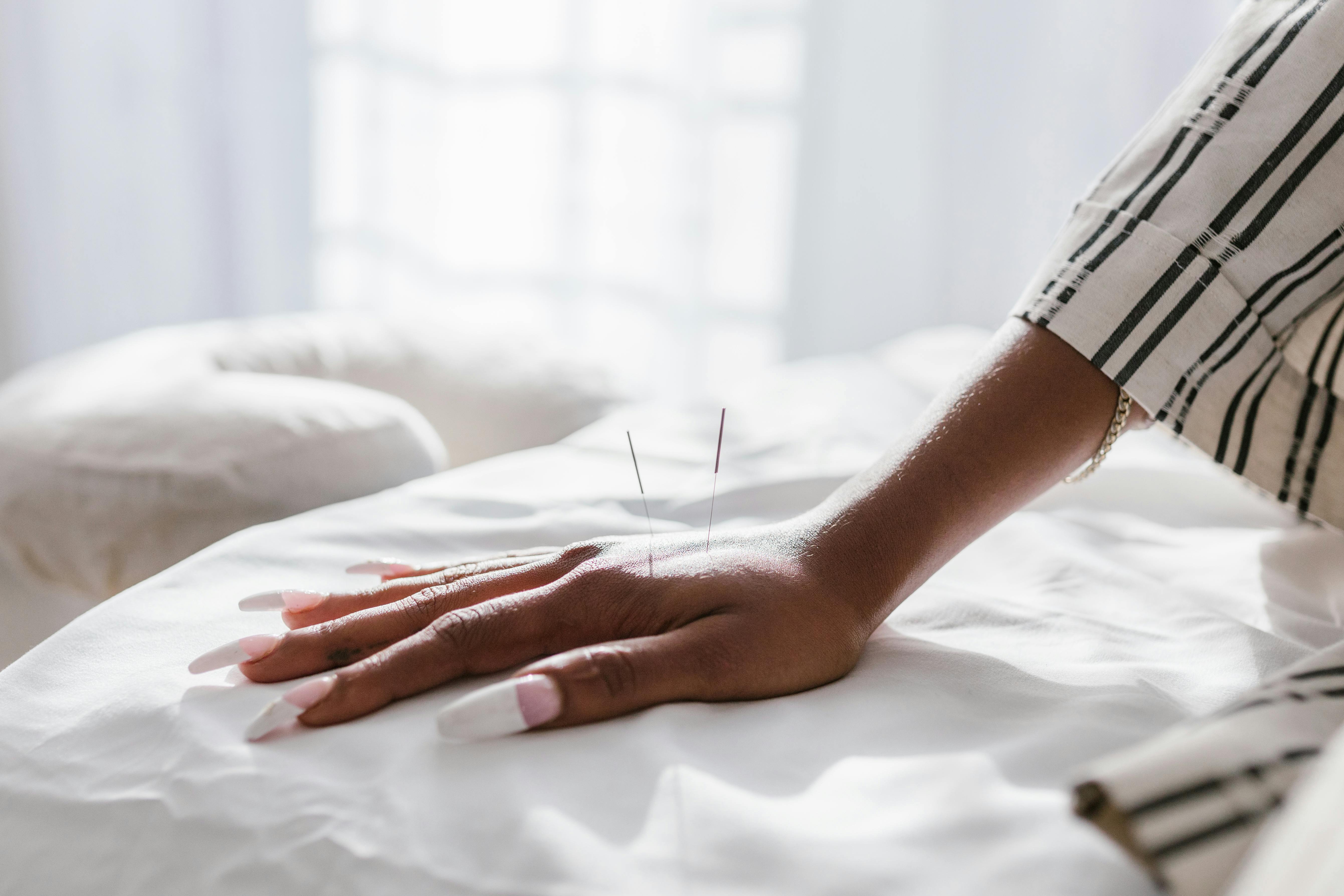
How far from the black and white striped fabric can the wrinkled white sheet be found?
33mm

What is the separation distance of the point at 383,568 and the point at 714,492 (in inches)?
11.5

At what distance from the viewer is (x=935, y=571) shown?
0.65 metres

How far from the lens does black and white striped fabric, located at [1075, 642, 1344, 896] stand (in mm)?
335

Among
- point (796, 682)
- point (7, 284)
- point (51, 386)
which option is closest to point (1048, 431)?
point (796, 682)

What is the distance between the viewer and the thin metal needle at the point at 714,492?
0.63m

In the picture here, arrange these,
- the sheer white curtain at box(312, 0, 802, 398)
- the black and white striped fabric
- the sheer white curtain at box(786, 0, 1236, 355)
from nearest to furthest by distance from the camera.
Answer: the black and white striped fabric → the sheer white curtain at box(786, 0, 1236, 355) → the sheer white curtain at box(312, 0, 802, 398)

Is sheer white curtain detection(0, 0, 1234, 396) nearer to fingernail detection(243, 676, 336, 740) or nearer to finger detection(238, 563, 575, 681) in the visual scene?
finger detection(238, 563, 575, 681)

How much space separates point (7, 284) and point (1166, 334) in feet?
9.49

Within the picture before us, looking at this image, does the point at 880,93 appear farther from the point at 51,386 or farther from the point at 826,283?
the point at 51,386

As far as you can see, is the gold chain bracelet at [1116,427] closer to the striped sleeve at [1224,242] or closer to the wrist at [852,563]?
the striped sleeve at [1224,242]

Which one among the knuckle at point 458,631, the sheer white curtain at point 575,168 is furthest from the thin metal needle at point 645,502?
the sheer white curtain at point 575,168

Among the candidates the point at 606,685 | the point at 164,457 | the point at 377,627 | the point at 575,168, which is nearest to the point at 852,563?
the point at 606,685

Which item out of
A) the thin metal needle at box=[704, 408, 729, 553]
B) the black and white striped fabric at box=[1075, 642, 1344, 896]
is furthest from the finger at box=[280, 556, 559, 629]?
the black and white striped fabric at box=[1075, 642, 1344, 896]

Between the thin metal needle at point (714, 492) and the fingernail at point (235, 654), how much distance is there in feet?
0.84
